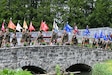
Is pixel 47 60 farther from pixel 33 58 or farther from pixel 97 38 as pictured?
pixel 97 38

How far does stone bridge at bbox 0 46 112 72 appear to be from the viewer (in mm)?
33031

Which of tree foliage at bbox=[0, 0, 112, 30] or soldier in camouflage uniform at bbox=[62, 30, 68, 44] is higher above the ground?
tree foliage at bbox=[0, 0, 112, 30]

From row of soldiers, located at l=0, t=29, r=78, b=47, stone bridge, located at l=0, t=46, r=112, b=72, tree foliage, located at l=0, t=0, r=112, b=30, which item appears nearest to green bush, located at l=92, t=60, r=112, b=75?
stone bridge, located at l=0, t=46, r=112, b=72

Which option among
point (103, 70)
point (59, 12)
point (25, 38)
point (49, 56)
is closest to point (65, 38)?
point (49, 56)

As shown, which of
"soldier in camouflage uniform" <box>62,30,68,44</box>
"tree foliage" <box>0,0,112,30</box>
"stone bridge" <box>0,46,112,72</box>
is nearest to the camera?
"stone bridge" <box>0,46,112,72</box>

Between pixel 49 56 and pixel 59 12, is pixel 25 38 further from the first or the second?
pixel 59 12

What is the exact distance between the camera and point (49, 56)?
35594 millimetres

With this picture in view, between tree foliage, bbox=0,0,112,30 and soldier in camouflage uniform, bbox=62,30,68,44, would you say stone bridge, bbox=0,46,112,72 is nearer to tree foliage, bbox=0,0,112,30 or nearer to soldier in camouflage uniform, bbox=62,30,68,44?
soldier in camouflage uniform, bbox=62,30,68,44

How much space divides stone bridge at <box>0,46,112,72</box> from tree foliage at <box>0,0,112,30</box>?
66.2 ft

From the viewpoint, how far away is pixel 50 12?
197 feet

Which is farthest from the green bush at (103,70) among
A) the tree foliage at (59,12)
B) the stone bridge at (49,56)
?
the tree foliage at (59,12)

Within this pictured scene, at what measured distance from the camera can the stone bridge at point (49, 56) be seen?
108ft

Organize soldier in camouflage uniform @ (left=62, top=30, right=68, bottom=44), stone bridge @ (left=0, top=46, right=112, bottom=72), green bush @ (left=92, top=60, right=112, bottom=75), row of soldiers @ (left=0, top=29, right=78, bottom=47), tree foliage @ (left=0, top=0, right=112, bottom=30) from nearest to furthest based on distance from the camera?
green bush @ (left=92, top=60, right=112, bottom=75), stone bridge @ (left=0, top=46, right=112, bottom=72), row of soldiers @ (left=0, top=29, right=78, bottom=47), soldier in camouflage uniform @ (left=62, top=30, right=68, bottom=44), tree foliage @ (left=0, top=0, right=112, bottom=30)

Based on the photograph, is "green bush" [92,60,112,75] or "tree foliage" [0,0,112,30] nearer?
"green bush" [92,60,112,75]
